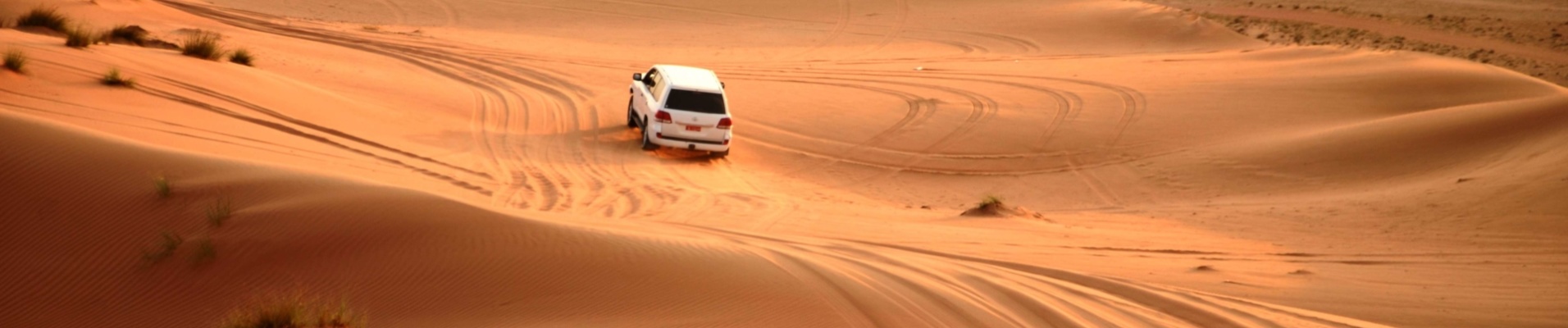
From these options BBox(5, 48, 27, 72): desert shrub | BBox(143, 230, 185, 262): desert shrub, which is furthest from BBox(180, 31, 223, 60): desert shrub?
BBox(143, 230, 185, 262): desert shrub

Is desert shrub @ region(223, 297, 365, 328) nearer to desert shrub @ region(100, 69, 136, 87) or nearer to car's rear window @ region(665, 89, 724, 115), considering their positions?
desert shrub @ region(100, 69, 136, 87)

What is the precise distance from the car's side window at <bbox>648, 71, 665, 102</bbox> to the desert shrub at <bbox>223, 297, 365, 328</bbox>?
9.76m

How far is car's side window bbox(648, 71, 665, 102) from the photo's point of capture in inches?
715

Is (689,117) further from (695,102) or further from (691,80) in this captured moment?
(691,80)

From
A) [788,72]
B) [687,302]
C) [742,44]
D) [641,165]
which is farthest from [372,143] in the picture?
[742,44]

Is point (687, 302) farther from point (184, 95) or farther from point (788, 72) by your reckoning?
point (788, 72)

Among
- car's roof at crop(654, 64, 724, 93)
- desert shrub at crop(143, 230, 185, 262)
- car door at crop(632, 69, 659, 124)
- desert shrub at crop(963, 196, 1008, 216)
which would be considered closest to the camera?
desert shrub at crop(143, 230, 185, 262)

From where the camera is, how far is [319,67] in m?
21.8

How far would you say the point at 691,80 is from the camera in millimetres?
18359

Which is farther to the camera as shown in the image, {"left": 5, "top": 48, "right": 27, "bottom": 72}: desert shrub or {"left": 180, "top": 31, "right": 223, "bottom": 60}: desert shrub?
{"left": 180, "top": 31, "right": 223, "bottom": 60}: desert shrub

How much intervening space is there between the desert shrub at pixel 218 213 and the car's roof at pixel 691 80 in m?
8.13

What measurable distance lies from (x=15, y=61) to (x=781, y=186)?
9.44 meters

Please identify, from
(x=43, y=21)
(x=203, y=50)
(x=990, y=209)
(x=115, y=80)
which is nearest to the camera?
(x=990, y=209)

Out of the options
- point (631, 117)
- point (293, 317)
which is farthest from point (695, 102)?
point (293, 317)
